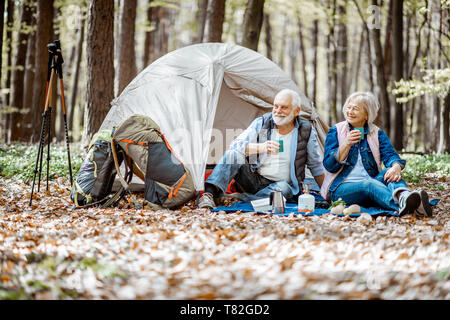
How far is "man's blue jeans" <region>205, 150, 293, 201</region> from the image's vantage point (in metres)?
4.62

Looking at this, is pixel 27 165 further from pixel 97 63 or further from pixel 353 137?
pixel 353 137

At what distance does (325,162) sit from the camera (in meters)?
4.42

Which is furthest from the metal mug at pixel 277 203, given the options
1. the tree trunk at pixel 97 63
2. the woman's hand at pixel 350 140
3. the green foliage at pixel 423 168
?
the tree trunk at pixel 97 63

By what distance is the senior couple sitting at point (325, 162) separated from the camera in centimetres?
417

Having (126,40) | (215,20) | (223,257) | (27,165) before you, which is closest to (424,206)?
(223,257)

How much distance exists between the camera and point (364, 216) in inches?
153

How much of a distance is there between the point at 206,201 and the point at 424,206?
2001mm

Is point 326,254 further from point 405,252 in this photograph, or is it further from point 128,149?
point 128,149

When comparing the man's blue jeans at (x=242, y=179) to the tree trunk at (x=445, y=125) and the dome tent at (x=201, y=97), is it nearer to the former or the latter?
the dome tent at (x=201, y=97)

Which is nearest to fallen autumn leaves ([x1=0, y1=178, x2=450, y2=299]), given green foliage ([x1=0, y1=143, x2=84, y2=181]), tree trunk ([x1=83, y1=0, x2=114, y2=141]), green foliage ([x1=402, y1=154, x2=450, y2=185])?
green foliage ([x1=0, y1=143, x2=84, y2=181])

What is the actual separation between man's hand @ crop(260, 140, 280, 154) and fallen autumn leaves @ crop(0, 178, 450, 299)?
0.82m

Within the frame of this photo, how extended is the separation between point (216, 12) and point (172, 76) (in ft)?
11.9

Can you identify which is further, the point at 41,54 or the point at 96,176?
the point at 41,54

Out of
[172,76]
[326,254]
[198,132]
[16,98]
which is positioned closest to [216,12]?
[172,76]
